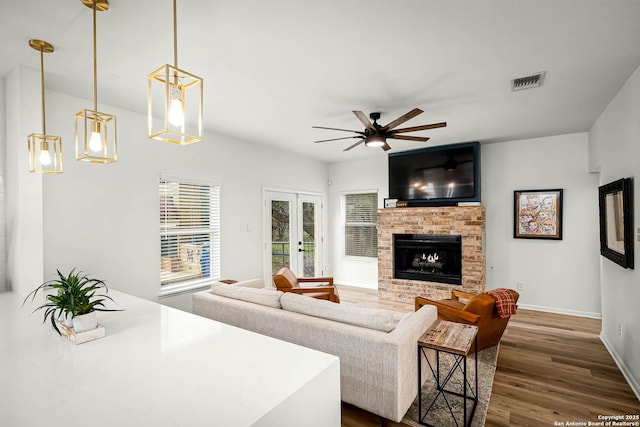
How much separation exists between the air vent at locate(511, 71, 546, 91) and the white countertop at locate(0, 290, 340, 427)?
287cm

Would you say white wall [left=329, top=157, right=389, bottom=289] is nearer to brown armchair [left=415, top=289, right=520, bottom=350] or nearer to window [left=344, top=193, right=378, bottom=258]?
window [left=344, top=193, right=378, bottom=258]

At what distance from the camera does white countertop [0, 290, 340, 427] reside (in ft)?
3.26

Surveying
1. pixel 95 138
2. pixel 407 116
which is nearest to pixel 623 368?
pixel 407 116

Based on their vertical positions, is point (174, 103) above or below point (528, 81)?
below

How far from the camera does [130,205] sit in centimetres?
368

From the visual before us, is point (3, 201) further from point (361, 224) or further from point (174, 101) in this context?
point (361, 224)

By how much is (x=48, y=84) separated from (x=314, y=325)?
3.15 metres

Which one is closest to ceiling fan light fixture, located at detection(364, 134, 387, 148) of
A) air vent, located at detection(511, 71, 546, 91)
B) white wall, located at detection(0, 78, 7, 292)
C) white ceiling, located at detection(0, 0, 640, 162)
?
white ceiling, located at detection(0, 0, 640, 162)

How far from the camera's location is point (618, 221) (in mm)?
3004

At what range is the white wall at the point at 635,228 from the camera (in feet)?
8.63

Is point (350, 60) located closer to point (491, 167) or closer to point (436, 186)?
point (436, 186)

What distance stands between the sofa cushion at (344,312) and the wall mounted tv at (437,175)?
3427 mm

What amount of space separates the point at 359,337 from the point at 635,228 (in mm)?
2438

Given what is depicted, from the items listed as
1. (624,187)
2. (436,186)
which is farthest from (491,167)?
(624,187)
